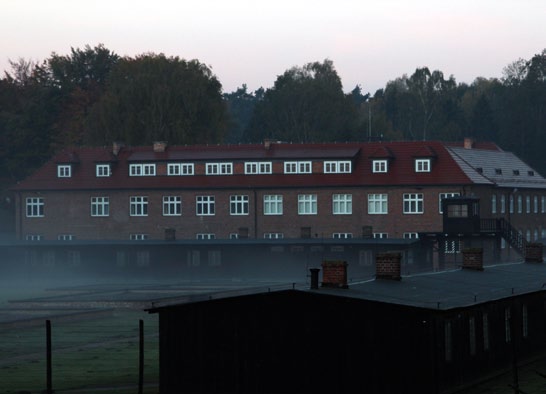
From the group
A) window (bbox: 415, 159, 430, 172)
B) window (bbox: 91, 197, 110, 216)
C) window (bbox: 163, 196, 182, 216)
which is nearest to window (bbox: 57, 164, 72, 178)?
window (bbox: 91, 197, 110, 216)

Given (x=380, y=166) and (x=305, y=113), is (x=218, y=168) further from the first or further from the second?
(x=305, y=113)

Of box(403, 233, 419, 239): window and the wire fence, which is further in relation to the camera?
box(403, 233, 419, 239): window

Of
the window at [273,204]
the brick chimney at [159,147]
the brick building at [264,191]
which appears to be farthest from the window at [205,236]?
the brick chimney at [159,147]

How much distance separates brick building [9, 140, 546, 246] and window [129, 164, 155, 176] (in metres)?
0.09

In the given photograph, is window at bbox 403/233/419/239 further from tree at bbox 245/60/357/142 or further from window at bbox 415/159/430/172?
tree at bbox 245/60/357/142

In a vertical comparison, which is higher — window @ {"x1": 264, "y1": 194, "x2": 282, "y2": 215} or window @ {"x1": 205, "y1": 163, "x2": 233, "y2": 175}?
window @ {"x1": 205, "y1": 163, "x2": 233, "y2": 175}

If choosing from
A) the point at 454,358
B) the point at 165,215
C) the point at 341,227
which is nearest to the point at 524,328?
the point at 454,358

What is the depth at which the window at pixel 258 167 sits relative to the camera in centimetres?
11019

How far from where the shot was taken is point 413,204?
10494 centimetres

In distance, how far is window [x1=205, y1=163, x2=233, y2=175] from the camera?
4375 inches

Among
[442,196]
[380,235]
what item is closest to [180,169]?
[380,235]

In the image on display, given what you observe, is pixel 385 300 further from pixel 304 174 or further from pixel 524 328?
pixel 304 174

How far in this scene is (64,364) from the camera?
157ft

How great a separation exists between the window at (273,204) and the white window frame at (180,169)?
26.4 feet
